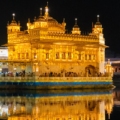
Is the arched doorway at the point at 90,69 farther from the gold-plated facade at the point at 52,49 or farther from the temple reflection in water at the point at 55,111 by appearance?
the temple reflection in water at the point at 55,111

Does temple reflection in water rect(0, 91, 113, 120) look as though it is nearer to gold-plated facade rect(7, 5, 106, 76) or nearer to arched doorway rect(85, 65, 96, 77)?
gold-plated facade rect(7, 5, 106, 76)

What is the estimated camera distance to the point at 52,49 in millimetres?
47062

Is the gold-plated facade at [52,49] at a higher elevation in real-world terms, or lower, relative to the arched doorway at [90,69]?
higher

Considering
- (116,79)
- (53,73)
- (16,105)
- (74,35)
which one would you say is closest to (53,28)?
(74,35)

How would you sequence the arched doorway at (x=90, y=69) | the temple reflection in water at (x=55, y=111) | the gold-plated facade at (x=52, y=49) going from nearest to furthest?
the temple reflection in water at (x=55, y=111)
the gold-plated facade at (x=52, y=49)
the arched doorway at (x=90, y=69)

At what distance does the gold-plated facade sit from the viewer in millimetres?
46656

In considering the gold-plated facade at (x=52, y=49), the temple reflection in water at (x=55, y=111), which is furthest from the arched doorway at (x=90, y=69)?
the temple reflection in water at (x=55, y=111)

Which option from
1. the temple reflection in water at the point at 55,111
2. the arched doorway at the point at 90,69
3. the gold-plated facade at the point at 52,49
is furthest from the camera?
the arched doorway at the point at 90,69

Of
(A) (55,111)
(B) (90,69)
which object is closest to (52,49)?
(B) (90,69)

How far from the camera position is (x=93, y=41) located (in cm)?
5025

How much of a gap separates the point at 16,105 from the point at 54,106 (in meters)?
2.22

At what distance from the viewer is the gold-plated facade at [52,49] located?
4666 cm

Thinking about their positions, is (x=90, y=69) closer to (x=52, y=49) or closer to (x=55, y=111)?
(x=52, y=49)

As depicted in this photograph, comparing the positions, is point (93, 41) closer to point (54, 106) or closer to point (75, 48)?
point (75, 48)
